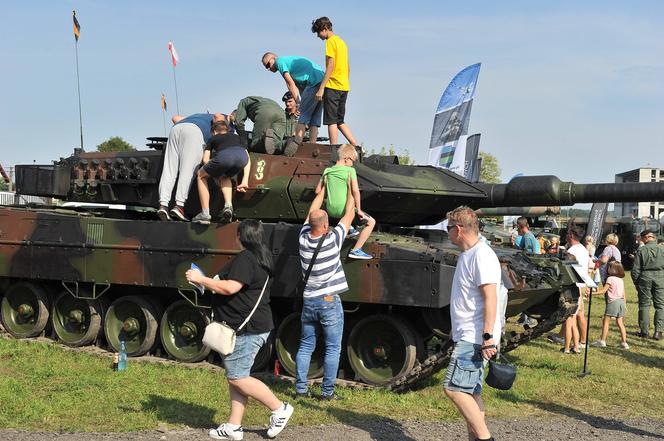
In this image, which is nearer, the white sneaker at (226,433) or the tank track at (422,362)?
the white sneaker at (226,433)

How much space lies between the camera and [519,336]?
9.84 m

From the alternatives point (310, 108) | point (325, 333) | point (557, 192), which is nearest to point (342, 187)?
point (325, 333)

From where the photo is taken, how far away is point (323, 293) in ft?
25.9

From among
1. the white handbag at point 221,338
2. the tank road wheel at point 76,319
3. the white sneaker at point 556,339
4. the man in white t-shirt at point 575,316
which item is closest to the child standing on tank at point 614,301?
the man in white t-shirt at point 575,316

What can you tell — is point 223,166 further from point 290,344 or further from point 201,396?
point 201,396

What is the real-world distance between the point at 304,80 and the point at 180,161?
1.97 metres

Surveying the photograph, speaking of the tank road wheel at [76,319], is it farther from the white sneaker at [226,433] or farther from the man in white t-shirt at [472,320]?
the man in white t-shirt at [472,320]

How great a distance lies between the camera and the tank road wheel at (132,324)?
1041 centimetres

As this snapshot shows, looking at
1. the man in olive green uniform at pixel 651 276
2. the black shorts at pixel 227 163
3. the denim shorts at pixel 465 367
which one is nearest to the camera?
the denim shorts at pixel 465 367

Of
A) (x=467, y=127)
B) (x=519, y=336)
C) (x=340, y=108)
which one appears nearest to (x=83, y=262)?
(x=340, y=108)

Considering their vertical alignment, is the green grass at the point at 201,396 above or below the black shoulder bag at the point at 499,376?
below

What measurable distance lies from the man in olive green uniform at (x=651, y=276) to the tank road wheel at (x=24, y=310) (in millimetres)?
9158

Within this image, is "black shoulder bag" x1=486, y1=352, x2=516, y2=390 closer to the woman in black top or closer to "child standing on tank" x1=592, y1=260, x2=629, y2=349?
the woman in black top

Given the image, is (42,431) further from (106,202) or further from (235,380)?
(106,202)
